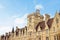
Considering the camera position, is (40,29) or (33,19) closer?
(40,29)

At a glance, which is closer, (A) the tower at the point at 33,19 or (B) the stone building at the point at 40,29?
(B) the stone building at the point at 40,29

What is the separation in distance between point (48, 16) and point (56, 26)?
26.6 feet

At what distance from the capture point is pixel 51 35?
Answer: 170 feet

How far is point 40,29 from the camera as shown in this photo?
185 feet

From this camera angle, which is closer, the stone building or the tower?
the stone building

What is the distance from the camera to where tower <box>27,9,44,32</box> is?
60562 mm

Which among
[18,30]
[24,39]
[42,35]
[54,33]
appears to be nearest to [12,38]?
[18,30]

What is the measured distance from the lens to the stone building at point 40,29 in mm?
→ 50362

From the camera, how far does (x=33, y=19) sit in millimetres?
60906

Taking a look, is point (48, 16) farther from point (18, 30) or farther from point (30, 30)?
point (18, 30)

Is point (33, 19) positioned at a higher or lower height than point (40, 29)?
higher

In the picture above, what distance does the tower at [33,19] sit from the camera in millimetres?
60562

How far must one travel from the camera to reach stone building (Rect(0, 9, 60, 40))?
50.4 metres

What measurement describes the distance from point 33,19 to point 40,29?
5795mm
